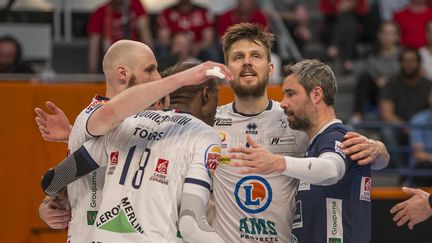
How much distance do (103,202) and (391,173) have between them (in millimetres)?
6994

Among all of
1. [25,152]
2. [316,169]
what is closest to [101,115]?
[316,169]

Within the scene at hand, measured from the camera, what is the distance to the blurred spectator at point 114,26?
14.3 meters

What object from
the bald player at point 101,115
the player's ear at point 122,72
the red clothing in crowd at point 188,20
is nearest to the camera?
the bald player at point 101,115

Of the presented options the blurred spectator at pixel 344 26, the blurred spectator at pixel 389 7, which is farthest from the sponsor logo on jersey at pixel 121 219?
the blurred spectator at pixel 389 7

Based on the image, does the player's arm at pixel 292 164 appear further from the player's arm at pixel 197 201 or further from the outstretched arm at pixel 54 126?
the outstretched arm at pixel 54 126

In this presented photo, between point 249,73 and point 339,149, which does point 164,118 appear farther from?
point 339,149

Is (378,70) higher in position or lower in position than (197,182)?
higher

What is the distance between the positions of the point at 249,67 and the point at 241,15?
8.28 metres

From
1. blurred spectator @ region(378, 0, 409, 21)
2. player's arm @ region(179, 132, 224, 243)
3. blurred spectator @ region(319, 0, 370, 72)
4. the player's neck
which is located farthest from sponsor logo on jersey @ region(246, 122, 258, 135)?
blurred spectator @ region(378, 0, 409, 21)

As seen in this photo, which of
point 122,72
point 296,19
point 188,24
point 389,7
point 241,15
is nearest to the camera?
point 122,72

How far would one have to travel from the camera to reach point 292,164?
20.6 ft

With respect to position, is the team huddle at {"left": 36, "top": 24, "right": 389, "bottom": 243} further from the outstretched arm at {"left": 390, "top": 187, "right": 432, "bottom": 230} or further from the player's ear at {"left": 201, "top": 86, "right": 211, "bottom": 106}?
the outstretched arm at {"left": 390, "top": 187, "right": 432, "bottom": 230}

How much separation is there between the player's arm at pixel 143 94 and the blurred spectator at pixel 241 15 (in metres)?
9.29

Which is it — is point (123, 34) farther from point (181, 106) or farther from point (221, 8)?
point (181, 106)
